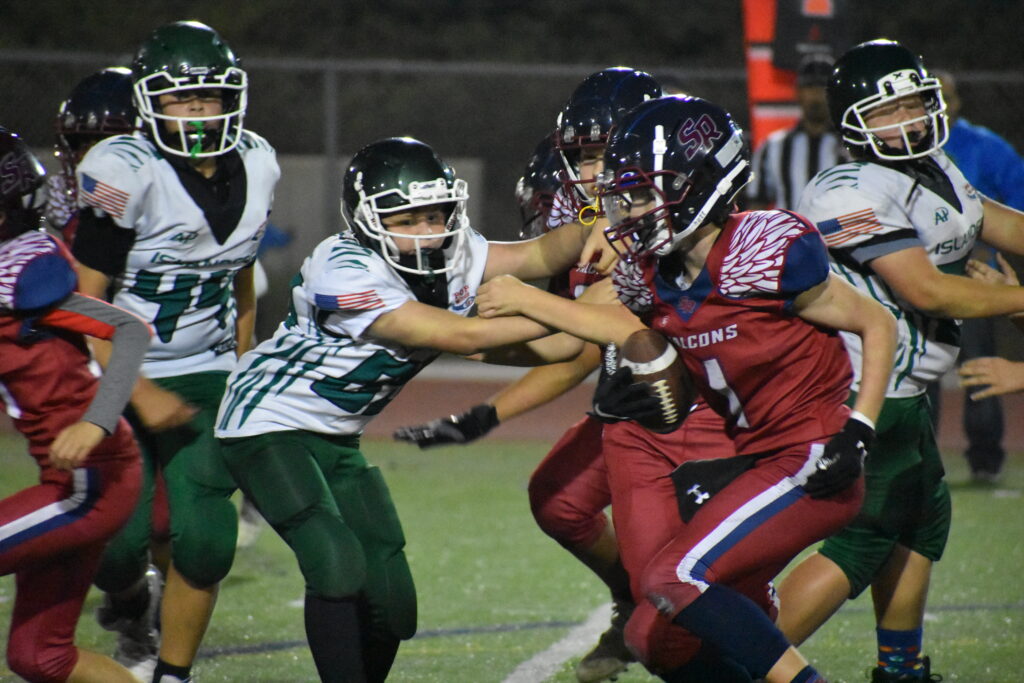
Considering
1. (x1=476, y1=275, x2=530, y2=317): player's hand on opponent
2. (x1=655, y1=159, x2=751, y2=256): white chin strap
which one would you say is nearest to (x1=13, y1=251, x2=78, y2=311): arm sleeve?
(x1=476, y1=275, x2=530, y2=317): player's hand on opponent

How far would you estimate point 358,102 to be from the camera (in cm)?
1503

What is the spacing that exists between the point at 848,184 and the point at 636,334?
88 cm

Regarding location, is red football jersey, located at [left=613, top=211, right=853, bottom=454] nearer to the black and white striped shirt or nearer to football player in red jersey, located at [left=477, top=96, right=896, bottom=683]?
football player in red jersey, located at [left=477, top=96, right=896, bottom=683]

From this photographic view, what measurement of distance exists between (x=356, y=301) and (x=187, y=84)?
1.03m

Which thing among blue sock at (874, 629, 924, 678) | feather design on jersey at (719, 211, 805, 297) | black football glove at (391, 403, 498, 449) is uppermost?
feather design on jersey at (719, 211, 805, 297)

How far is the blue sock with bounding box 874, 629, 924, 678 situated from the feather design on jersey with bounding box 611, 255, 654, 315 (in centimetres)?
135

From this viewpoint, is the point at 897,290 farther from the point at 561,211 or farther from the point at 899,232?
the point at 561,211

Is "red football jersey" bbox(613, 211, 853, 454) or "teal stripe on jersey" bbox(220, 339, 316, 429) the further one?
"teal stripe on jersey" bbox(220, 339, 316, 429)

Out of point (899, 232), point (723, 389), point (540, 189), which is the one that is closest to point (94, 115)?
point (540, 189)

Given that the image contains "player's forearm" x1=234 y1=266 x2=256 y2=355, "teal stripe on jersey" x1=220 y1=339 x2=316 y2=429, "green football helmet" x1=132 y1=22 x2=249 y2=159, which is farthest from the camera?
"player's forearm" x1=234 y1=266 x2=256 y2=355

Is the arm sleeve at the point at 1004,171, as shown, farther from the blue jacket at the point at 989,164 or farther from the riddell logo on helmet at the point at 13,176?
the riddell logo on helmet at the point at 13,176

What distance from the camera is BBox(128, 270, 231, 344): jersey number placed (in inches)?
157

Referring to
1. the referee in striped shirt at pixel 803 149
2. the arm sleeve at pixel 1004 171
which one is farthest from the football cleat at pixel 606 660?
the referee in striped shirt at pixel 803 149

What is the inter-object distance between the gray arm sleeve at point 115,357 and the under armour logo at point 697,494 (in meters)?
1.41
